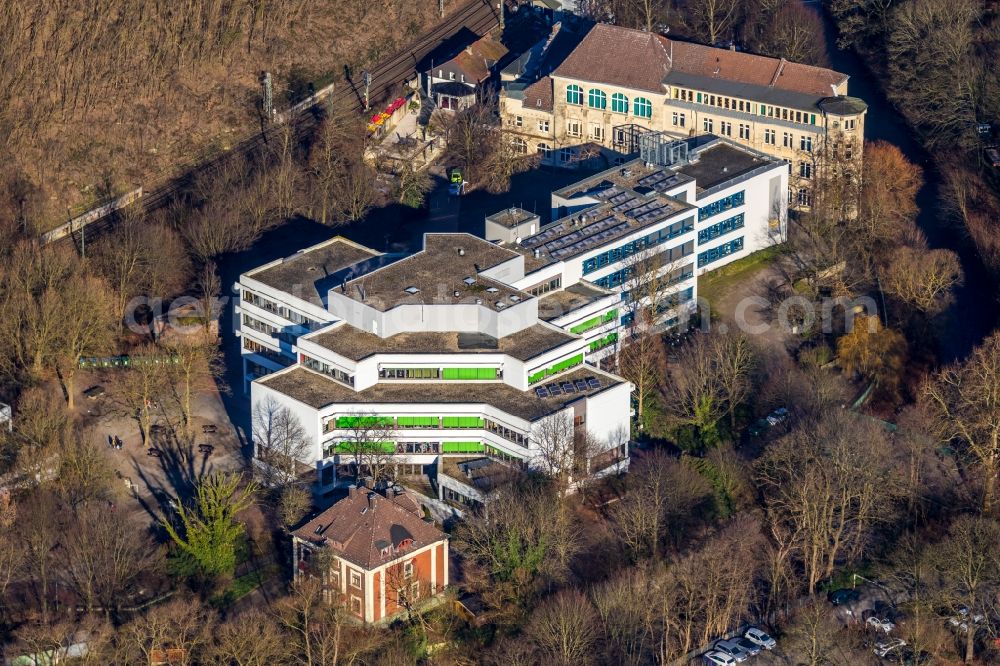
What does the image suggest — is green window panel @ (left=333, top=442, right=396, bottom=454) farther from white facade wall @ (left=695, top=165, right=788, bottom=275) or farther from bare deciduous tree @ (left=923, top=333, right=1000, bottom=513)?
bare deciduous tree @ (left=923, top=333, right=1000, bottom=513)

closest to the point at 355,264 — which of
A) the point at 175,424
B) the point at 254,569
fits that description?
the point at 175,424

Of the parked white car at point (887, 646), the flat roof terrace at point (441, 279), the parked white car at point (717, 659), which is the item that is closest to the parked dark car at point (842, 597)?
the parked white car at point (887, 646)

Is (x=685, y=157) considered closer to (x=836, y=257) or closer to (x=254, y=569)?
(x=836, y=257)

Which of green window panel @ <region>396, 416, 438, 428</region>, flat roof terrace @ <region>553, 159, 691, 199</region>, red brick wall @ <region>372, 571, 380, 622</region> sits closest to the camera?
red brick wall @ <region>372, 571, 380, 622</region>

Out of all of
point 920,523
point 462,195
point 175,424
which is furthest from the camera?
point 462,195

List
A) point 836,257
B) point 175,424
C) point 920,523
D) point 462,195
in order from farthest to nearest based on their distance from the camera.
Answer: point 462,195 → point 836,257 → point 175,424 → point 920,523

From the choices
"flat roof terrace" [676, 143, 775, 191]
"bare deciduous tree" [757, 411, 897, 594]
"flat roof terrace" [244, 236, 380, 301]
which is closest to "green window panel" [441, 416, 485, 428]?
"flat roof terrace" [244, 236, 380, 301]

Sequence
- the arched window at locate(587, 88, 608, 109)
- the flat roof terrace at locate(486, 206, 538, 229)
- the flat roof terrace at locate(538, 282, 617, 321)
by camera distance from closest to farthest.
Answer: the flat roof terrace at locate(538, 282, 617, 321), the flat roof terrace at locate(486, 206, 538, 229), the arched window at locate(587, 88, 608, 109)

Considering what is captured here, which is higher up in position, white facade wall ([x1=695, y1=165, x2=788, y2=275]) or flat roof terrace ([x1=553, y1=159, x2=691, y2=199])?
flat roof terrace ([x1=553, y1=159, x2=691, y2=199])
